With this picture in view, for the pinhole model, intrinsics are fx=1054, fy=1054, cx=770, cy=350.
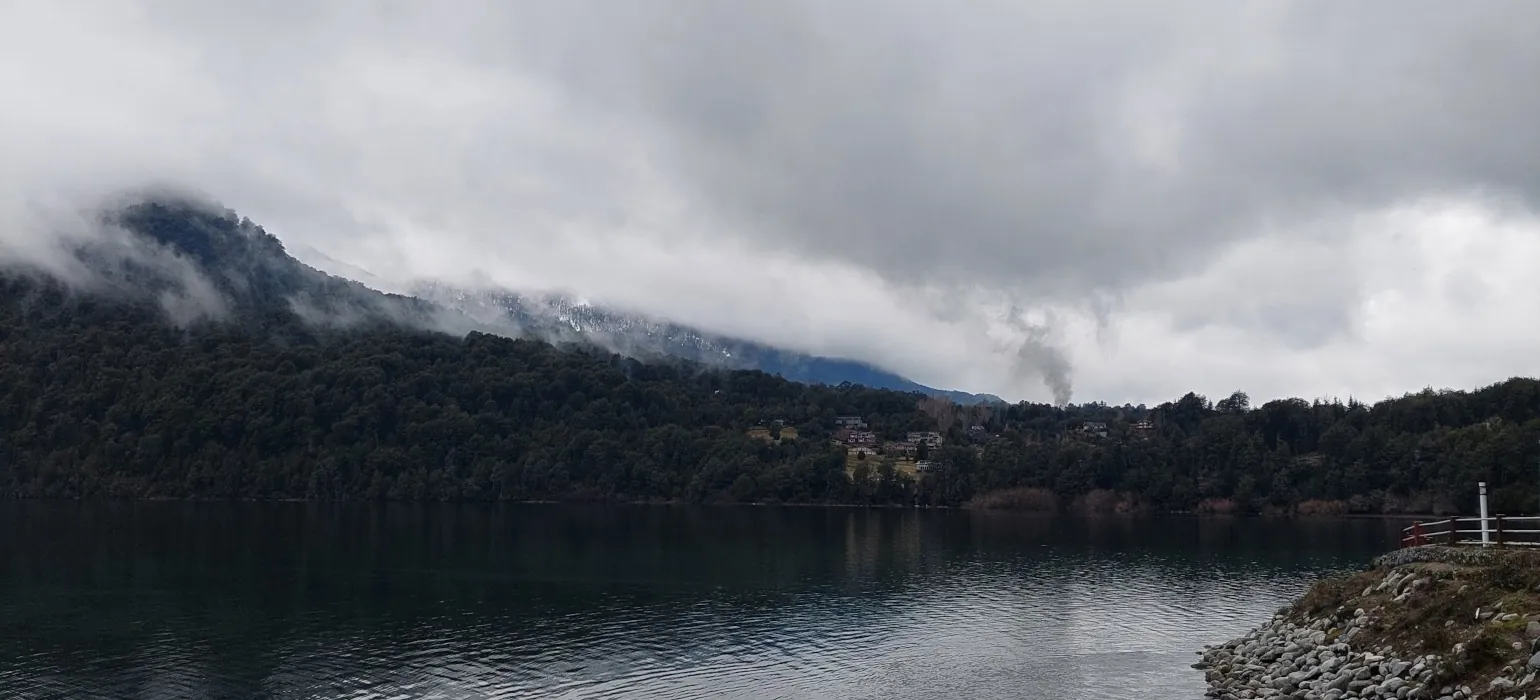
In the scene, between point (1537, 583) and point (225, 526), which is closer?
point (1537, 583)

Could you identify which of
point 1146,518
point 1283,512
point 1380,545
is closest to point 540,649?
point 1380,545

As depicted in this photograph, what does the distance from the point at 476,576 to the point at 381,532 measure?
55595 mm

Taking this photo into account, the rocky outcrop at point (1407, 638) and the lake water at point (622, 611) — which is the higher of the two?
the rocky outcrop at point (1407, 638)

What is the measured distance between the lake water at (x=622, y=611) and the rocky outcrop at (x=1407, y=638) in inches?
185

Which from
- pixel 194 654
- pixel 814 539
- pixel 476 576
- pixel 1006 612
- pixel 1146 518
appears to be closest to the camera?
pixel 194 654

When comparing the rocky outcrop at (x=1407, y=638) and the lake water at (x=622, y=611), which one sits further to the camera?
the lake water at (x=622, y=611)

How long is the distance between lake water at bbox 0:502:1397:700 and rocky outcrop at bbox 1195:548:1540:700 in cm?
471

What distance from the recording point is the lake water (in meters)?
50.8

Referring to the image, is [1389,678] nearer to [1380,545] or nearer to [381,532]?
[1380,545]

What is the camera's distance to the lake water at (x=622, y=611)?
50.8 m

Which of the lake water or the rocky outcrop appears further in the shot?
the lake water

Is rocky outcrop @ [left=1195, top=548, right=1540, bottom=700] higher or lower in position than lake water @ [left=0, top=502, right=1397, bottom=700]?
higher

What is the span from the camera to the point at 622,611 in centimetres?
7281

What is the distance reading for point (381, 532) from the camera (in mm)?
141625
